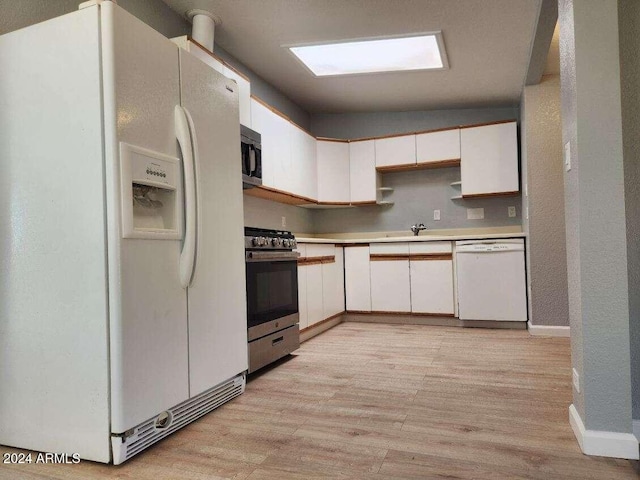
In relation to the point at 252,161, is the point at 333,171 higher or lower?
higher

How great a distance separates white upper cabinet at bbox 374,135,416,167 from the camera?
4840mm

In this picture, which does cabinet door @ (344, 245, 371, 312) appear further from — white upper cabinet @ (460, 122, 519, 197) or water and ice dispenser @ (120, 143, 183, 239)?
water and ice dispenser @ (120, 143, 183, 239)

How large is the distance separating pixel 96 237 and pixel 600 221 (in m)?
1.90

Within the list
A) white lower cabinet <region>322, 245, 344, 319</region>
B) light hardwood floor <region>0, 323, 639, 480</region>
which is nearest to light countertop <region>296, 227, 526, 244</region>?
white lower cabinet <region>322, 245, 344, 319</region>

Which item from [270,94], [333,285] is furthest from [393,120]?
[333,285]

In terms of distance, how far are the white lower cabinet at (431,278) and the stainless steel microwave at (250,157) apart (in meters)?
1.87

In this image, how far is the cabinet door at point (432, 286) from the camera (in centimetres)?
436

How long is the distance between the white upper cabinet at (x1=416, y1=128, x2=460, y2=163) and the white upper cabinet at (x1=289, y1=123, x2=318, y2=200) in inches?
44.2

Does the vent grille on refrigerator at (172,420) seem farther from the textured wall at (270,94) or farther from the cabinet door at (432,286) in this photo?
the textured wall at (270,94)

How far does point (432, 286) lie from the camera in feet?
14.5

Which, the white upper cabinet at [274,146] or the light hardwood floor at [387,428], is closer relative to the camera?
the light hardwood floor at [387,428]

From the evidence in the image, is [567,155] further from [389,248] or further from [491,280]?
[389,248]

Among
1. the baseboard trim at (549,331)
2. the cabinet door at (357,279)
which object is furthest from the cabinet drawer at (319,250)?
the baseboard trim at (549,331)

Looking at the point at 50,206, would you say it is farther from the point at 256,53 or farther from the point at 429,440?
the point at 256,53
